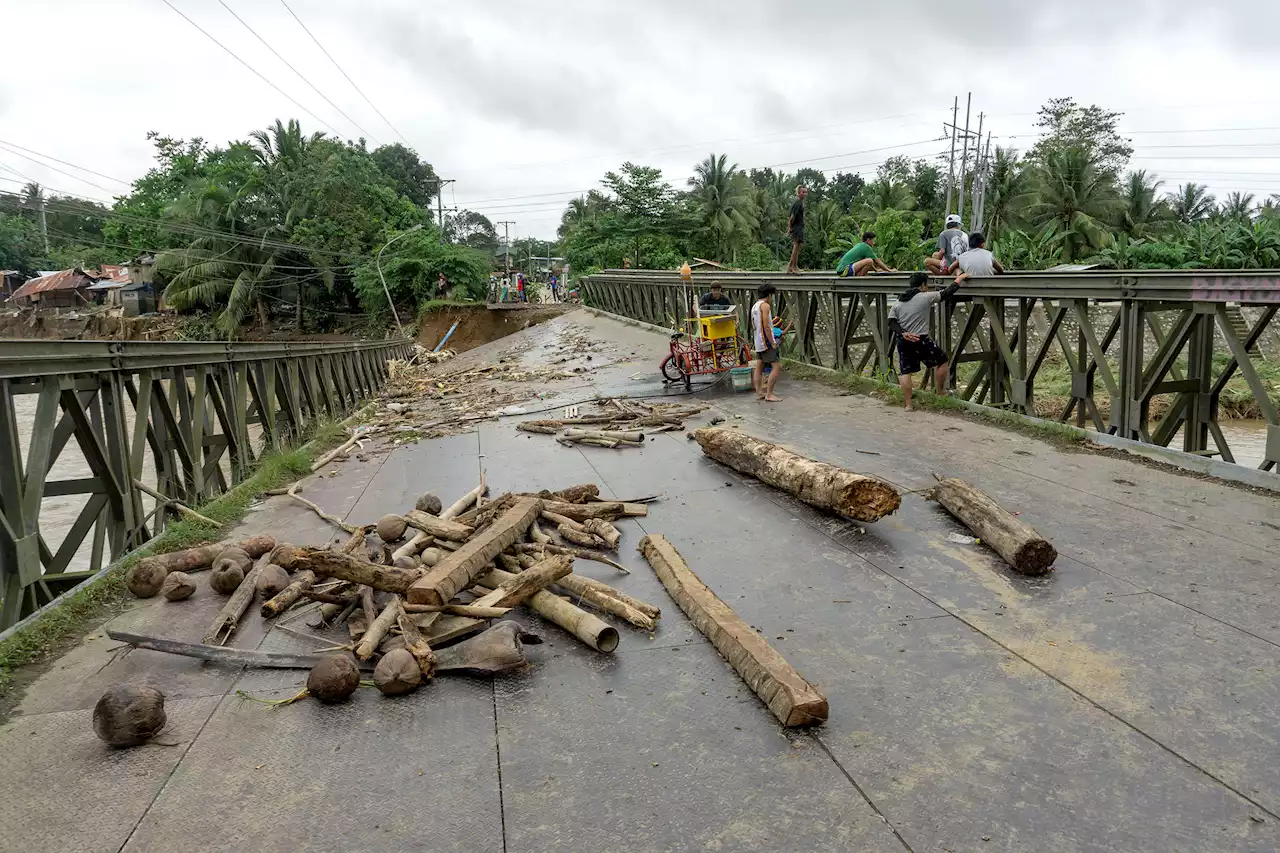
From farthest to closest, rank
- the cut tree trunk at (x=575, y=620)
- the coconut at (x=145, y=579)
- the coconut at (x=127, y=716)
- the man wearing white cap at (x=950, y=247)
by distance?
1. the man wearing white cap at (x=950, y=247)
2. the coconut at (x=145, y=579)
3. the cut tree trunk at (x=575, y=620)
4. the coconut at (x=127, y=716)

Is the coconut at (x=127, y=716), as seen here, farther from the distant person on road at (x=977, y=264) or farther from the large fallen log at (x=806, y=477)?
the distant person on road at (x=977, y=264)

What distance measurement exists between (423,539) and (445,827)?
282 centimetres

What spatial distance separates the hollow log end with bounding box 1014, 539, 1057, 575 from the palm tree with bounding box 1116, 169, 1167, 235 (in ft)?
148

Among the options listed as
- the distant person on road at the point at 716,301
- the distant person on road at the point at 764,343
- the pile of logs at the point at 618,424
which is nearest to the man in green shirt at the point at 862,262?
the distant person on road at the point at 764,343

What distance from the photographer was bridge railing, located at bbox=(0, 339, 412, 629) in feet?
16.4

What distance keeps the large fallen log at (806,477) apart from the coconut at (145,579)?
4.55m

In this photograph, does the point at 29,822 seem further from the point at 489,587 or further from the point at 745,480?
the point at 745,480

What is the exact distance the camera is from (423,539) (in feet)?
17.8

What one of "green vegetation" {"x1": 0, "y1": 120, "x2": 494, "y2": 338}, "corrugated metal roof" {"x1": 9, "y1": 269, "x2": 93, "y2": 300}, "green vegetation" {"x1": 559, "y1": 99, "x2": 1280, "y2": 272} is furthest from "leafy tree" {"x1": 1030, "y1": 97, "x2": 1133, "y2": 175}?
"corrugated metal roof" {"x1": 9, "y1": 269, "x2": 93, "y2": 300}

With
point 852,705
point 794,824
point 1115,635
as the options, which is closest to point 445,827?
point 794,824

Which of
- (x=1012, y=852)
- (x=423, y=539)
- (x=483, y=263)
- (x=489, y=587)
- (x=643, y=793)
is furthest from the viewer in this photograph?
(x=483, y=263)

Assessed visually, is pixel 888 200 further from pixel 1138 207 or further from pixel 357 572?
pixel 357 572

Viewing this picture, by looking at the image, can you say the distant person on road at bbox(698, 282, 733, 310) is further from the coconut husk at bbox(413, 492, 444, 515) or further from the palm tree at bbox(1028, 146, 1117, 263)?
the palm tree at bbox(1028, 146, 1117, 263)

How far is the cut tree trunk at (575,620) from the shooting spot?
4.02 metres
